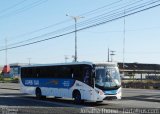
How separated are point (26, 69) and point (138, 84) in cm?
2717

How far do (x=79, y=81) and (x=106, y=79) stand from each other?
2063 millimetres

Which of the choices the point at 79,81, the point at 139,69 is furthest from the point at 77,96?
the point at 139,69

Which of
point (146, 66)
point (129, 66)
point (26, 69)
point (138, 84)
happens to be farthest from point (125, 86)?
point (146, 66)

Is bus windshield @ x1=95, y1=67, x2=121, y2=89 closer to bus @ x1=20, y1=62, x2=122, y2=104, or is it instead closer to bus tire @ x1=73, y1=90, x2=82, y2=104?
bus @ x1=20, y1=62, x2=122, y2=104

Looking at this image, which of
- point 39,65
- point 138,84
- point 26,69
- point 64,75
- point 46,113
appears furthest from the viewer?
point 138,84

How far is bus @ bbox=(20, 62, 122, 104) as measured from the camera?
2355 centimetres

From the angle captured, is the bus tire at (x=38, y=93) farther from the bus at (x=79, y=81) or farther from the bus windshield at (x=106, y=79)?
the bus windshield at (x=106, y=79)

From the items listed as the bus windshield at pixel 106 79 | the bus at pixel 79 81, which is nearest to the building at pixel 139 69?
the bus at pixel 79 81

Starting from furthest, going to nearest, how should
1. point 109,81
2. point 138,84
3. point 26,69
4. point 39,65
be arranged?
point 138,84
point 26,69
point 39,65
point 109,81

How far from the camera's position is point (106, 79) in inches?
932

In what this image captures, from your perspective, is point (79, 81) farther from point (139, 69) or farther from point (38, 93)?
point (139, 69)

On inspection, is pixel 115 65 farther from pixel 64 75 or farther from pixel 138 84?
pixel 138 84

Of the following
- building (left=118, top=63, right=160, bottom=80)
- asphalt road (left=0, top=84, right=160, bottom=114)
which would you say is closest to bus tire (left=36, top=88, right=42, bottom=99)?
asphalt road (left=0, top=84, right=160, bottom=114)

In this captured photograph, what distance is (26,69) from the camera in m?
32.8
